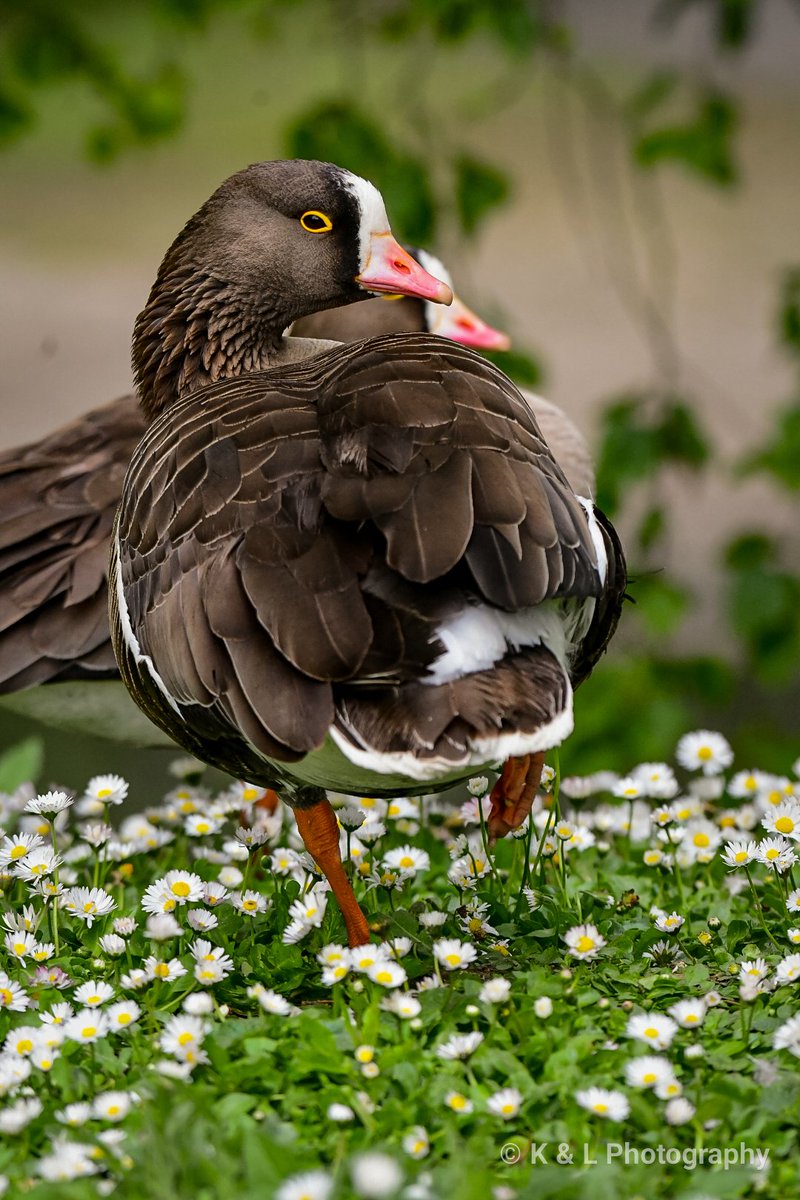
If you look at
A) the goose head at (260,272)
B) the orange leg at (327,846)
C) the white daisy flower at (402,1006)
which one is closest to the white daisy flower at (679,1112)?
the white daisy flower at (402,1006)

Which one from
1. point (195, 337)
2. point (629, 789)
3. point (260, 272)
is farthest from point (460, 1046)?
point (260, 272)

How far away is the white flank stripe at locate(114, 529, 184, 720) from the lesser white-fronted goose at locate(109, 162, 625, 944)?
0.03 feet

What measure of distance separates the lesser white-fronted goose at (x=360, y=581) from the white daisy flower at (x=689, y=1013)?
531mm

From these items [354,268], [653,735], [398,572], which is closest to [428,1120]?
[398,572]

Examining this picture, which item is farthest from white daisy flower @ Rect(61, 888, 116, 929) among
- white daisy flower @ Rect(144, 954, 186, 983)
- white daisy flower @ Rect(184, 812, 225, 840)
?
white daisy flower @ Rect(184, 812, 225, 840)

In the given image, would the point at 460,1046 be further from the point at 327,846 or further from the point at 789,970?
the point at 327,846

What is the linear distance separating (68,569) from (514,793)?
1.82 metres

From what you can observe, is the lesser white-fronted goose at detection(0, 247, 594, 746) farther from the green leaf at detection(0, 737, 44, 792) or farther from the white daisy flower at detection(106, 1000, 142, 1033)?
the white daisy flower at detection(106, 1000, 142, 1033)

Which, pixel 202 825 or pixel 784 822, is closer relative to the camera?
pixel 784 822

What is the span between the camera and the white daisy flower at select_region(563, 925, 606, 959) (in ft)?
9.45

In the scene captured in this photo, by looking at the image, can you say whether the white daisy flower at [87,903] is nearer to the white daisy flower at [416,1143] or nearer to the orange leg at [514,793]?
the orange leg at [514,793]

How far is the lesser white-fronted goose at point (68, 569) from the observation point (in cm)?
453

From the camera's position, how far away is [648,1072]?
7.91 ft

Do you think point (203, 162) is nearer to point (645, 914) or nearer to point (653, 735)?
point (653, 735)
